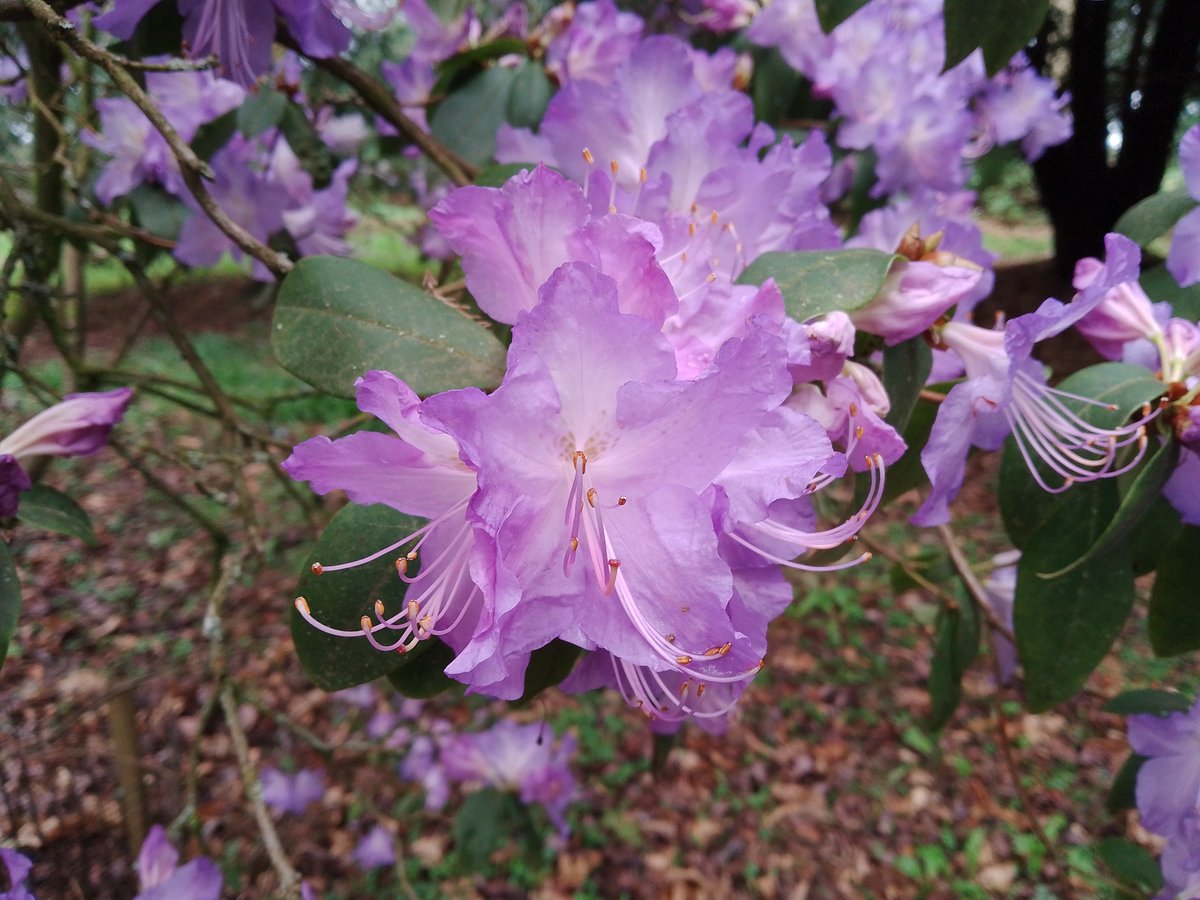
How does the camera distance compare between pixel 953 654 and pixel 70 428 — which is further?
pixel 953 654

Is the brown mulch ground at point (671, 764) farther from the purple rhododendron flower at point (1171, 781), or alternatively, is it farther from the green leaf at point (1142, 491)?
the green leaf at point (1142, 491)

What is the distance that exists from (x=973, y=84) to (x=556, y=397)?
1651 mm

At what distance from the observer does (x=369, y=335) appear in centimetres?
62

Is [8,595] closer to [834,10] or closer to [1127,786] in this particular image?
[834,10]

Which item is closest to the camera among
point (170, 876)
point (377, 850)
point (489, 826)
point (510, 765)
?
point (170, 876)

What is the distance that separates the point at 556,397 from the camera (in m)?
0.49

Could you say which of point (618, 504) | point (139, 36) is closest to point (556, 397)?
point (618, 504)

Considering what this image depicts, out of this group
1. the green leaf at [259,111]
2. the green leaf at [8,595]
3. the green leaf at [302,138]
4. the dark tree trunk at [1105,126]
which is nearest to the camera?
the green leaf at [8,595]

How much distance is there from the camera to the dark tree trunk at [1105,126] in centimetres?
468

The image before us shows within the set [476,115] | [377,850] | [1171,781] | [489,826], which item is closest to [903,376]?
[1171,781]

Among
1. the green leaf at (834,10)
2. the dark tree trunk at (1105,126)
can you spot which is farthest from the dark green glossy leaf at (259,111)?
the dark tree trunk at (1105,126)

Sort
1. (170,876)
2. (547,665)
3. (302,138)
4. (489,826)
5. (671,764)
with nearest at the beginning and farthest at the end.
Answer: (547,665)
(170,876)
(302,138)
(489,826)
(671,764)

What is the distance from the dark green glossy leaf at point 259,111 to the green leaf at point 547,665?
1094mm

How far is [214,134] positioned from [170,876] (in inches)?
46.6
